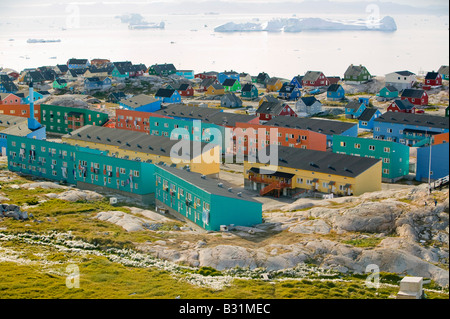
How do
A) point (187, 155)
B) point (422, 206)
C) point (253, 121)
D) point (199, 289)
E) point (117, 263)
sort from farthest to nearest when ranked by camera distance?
1. point (253, 121)
2. point (187, 155)
3. point (422, 206)
4. point (117, 263)
5. point (199, 289)

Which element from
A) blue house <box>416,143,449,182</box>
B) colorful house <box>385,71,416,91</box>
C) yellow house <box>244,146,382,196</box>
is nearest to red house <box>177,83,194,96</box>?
colorful house <box>385,71,416,91</box>

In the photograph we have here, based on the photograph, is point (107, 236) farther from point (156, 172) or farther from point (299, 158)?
point (299, 158)

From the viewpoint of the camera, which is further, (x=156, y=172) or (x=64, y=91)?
(x=64, y=91)

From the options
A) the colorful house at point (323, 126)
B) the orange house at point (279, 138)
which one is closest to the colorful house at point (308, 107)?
the colorful house at point (323, 126)

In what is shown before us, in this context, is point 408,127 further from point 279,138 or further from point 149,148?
point 149,148

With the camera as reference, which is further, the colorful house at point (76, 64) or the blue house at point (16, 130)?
the colorful house at point (76, 64)

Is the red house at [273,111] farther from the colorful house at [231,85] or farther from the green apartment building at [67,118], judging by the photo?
the colorful house at [231,85]
